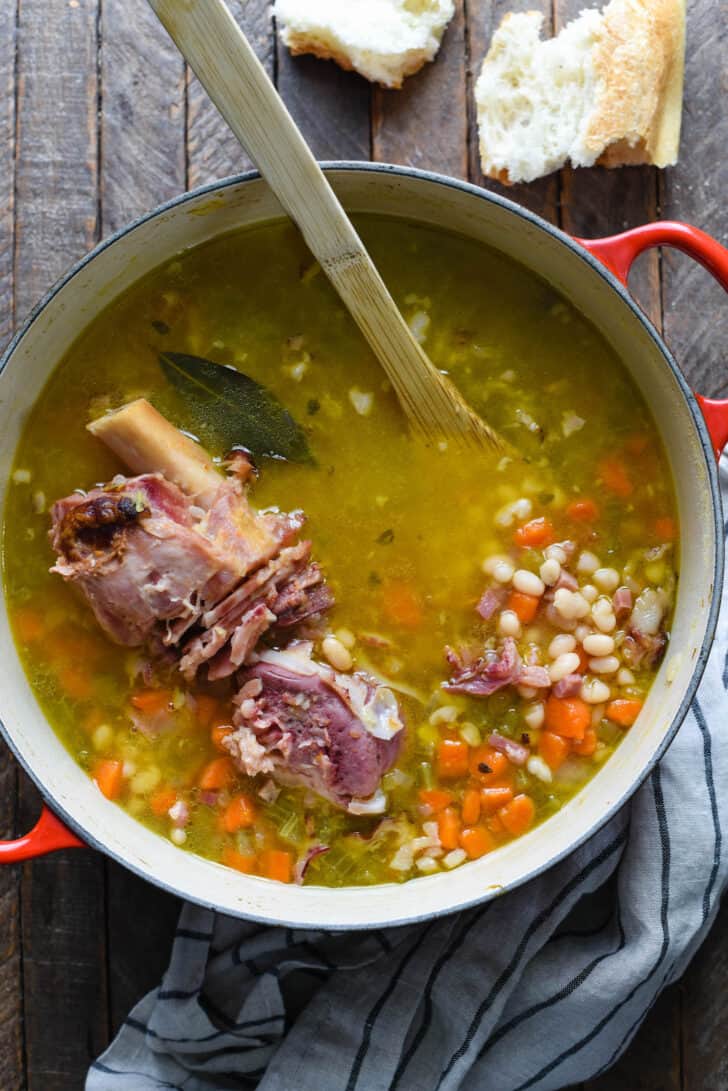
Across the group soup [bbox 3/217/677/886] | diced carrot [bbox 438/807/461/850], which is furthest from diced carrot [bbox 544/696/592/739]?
diced carrot [bbox 438/807/461/850]

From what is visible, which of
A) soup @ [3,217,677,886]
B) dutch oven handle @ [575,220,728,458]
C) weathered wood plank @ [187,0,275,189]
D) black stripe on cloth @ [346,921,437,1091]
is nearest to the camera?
dutch oven handle @ [575,220,728,458]

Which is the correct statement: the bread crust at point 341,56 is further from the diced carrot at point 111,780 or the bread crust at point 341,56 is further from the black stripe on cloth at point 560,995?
the black stripe on cloth at point 560,995

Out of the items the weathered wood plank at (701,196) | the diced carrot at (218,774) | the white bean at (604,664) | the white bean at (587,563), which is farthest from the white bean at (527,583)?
the diced carrot at (218,774)

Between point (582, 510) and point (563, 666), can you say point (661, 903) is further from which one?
point (582, 510)

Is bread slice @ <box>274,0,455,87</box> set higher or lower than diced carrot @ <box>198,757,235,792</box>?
higher

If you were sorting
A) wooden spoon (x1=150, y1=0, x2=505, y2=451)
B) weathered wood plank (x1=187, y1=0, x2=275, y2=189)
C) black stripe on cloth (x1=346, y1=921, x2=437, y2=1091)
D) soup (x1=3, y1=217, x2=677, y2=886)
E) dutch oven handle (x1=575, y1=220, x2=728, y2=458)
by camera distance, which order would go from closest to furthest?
wooden spoon (x1=150, y1=0, x2=505, y2=451)
dutch oven handle (x1=575, y1=220, x2=728, y2=458)
soup (x1=3, y1=217, x2=677, y2=886)
black stripe on cloth (x1=346, y1=921, x2=437, y2=1091)
weathered wood plank (x1=187, y1=0, x2=275, y2=189)

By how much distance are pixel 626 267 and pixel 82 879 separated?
6.87ft

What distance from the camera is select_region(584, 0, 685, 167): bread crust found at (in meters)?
2.76

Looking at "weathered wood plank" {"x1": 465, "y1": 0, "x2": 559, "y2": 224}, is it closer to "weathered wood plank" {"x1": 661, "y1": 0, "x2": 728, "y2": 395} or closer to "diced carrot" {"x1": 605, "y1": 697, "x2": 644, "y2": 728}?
"weathered wood plank" {"x1": 661, "y1": 0, "x2": 728, "y2": 395}

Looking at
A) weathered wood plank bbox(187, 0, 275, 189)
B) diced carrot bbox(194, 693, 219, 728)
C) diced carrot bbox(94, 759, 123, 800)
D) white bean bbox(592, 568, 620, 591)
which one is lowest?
diced carrot bbox(94, 759, 123, 800)

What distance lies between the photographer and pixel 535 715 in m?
2.70

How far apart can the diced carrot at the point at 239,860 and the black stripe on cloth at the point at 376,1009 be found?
48 centimetres

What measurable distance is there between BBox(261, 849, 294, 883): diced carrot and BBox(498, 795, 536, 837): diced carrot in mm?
536

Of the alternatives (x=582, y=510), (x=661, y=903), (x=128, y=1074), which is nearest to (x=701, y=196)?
(x=582, y=510)
